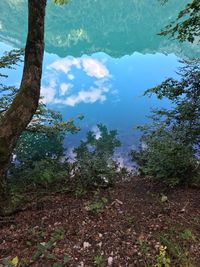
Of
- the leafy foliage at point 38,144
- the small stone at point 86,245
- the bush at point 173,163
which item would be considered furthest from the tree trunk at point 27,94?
the bush at point 173,163

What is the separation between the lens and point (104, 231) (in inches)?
239

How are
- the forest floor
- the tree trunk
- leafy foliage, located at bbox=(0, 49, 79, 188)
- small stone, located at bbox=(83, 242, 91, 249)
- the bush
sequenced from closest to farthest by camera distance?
the forest floor, small stone, located at bbox=(83, 242, 91, 249), the tree trunk, the bush, leafy foliage, located at bbox=(0, 49, 79, 188)

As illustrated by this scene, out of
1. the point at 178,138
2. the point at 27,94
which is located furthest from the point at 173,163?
the point at 27,94

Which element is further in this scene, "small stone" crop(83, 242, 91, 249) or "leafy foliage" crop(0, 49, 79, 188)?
"leafy foliage" crop(0, 49, 79, 188)

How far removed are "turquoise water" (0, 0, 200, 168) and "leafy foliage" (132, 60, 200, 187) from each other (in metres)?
9.95

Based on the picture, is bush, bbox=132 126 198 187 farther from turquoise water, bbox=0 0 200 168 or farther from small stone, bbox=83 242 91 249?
turquoise water, bbox=0 0 200 168

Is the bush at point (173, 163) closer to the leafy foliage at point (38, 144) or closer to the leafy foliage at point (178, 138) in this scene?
the leafy foliage at point (178, 138)

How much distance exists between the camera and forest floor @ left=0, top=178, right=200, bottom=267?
5379 mm

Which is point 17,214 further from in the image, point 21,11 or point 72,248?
point 21,11

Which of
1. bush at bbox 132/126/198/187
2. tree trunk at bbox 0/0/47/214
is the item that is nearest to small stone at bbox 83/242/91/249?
tree trunk at bbox 0/0/47/214

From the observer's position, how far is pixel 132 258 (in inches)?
212

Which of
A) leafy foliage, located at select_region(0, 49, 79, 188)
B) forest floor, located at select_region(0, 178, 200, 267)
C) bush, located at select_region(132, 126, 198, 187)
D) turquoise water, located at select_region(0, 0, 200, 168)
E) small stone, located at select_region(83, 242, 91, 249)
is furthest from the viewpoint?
turquoise water, located at select_region(0, 0, 200, 168)

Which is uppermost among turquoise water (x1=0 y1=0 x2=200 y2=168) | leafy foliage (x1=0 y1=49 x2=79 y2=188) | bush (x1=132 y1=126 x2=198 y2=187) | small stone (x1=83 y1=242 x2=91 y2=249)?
turquoise water (x1=0 y1=0 x2=200 y2=168)

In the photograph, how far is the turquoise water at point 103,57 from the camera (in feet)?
126
